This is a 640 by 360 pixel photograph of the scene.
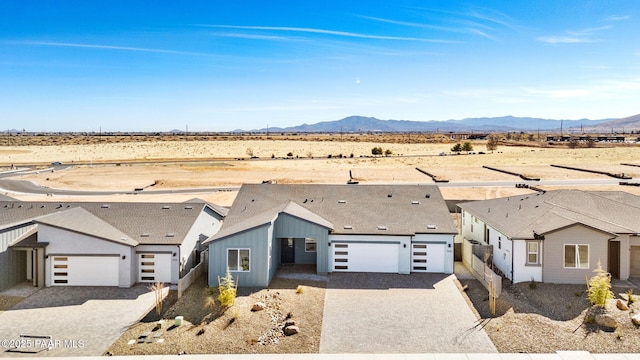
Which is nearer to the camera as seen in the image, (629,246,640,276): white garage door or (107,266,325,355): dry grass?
(107,266,325,355): dry grass

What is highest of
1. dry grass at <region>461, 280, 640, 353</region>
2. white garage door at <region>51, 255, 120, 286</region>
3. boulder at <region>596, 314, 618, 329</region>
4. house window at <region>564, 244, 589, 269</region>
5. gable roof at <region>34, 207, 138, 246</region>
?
gable roof at <region>34, 207, 138, 246</region>

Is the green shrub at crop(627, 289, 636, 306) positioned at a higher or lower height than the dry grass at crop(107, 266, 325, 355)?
higher

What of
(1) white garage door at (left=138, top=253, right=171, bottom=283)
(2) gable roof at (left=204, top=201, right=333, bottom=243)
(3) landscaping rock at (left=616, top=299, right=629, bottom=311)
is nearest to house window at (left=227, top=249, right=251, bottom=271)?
(2) gable roof at (left=204, top=201, right=333, bottom=243)

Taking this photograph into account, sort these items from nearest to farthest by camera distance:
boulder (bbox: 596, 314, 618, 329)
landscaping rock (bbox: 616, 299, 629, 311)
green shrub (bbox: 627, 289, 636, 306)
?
1. boulder (bbox: 596, 314, 618, 329)
2. landscaping rock (bbox: 616, 299, 629, 311)
3. green shrub (bbox: 627, 289, 636, 306)

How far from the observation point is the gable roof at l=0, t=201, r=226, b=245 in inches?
950

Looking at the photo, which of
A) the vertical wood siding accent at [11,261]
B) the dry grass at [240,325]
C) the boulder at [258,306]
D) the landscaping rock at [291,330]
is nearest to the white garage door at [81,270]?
the vertical wood siding accent at [11,261]

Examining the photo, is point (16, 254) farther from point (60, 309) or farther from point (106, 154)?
point (106, 154)

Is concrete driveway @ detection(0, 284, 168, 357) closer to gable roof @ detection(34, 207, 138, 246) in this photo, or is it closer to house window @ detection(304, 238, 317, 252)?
gable roof @ detection(34, 207, 138, 246)

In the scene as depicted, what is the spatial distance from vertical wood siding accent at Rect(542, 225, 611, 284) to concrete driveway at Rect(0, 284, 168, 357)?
1929cm

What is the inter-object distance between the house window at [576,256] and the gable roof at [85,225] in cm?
2186

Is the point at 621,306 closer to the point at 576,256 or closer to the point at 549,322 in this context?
the point at 549,322

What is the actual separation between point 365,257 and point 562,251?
1001 centimetres

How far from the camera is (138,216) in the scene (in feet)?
86.3

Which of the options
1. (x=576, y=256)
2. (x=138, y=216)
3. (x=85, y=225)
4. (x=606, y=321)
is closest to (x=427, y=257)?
(x=576, y=256)
